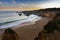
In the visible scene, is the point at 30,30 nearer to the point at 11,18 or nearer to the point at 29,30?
the point at 29,30

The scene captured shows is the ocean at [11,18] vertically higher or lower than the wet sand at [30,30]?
higher

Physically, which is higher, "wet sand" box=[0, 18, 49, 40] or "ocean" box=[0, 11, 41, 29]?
"ocean" box=[0, 11, 41, 29]

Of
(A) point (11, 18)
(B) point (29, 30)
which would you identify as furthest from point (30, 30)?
(A) point (11, 18)

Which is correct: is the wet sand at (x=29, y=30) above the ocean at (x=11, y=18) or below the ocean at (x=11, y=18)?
below

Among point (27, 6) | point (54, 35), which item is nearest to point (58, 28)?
point (54, 35)

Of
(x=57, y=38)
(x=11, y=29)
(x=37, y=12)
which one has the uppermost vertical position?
(x=37, y=12)

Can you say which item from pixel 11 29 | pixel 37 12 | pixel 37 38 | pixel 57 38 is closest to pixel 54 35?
pixel 57 38

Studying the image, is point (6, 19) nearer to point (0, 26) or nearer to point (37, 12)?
point (0, 26)

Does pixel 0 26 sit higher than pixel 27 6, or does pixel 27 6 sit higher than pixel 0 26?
pixel 27 6
